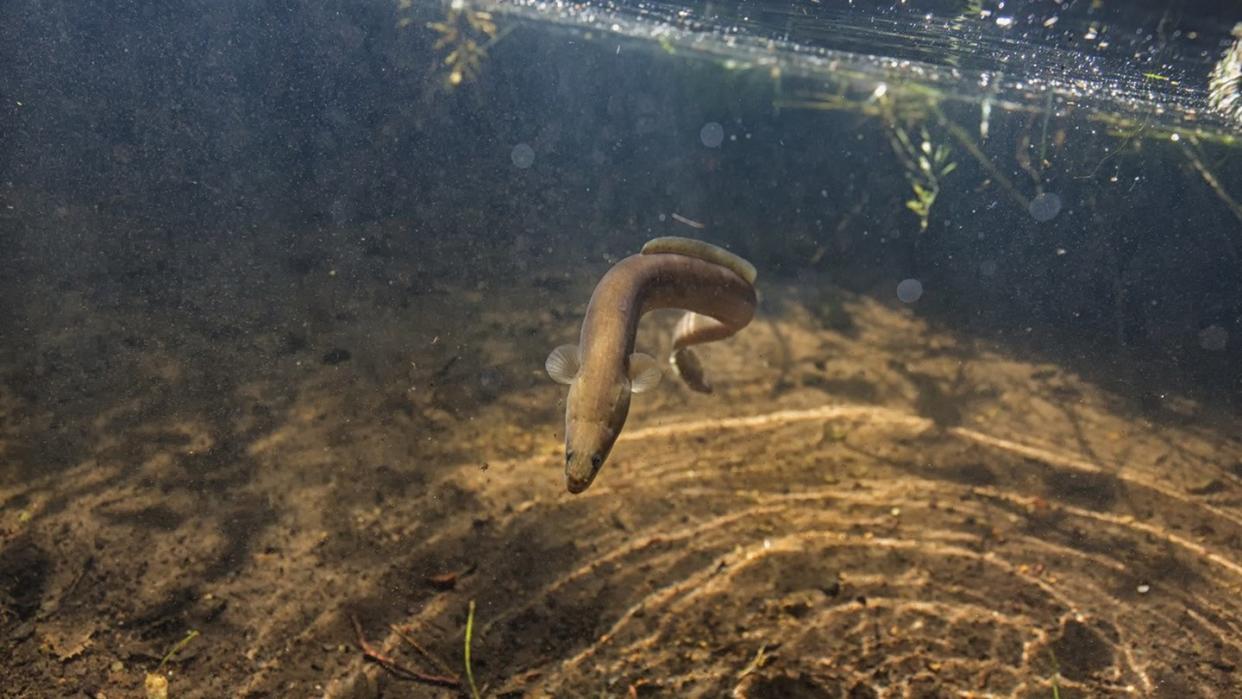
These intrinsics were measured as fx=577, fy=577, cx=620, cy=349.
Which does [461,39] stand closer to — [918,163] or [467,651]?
[918,163]

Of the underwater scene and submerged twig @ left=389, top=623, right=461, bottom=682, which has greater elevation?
the underwater scene

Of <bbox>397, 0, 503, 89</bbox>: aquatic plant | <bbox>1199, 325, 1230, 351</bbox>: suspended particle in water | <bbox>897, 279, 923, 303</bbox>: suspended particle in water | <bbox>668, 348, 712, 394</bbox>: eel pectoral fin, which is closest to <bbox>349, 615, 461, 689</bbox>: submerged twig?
<bbox>668, 348, 712, 394</bbox>: eel pectoral fin

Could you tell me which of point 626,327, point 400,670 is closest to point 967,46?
point 626,327

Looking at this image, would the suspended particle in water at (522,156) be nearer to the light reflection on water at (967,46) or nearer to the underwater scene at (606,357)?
the underwater scene at (606,357)

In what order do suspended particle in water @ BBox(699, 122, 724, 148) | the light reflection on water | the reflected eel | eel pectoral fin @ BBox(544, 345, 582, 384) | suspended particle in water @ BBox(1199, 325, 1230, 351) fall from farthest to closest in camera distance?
suspended particle in water @ BBox(699, 122, 724, 148) < suspended particle in water @ BBox(1199, 325, 1230, 351) < the light reflection on water < eel pectoral fin @ BBox(544, 345, 582, 384) < the reflected eel

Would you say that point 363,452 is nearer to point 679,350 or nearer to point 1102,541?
point 679,350

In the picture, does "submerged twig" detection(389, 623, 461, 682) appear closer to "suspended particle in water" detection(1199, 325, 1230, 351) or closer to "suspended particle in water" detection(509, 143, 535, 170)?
"suspended particle in water" detection(509, 143, 535, 170)
